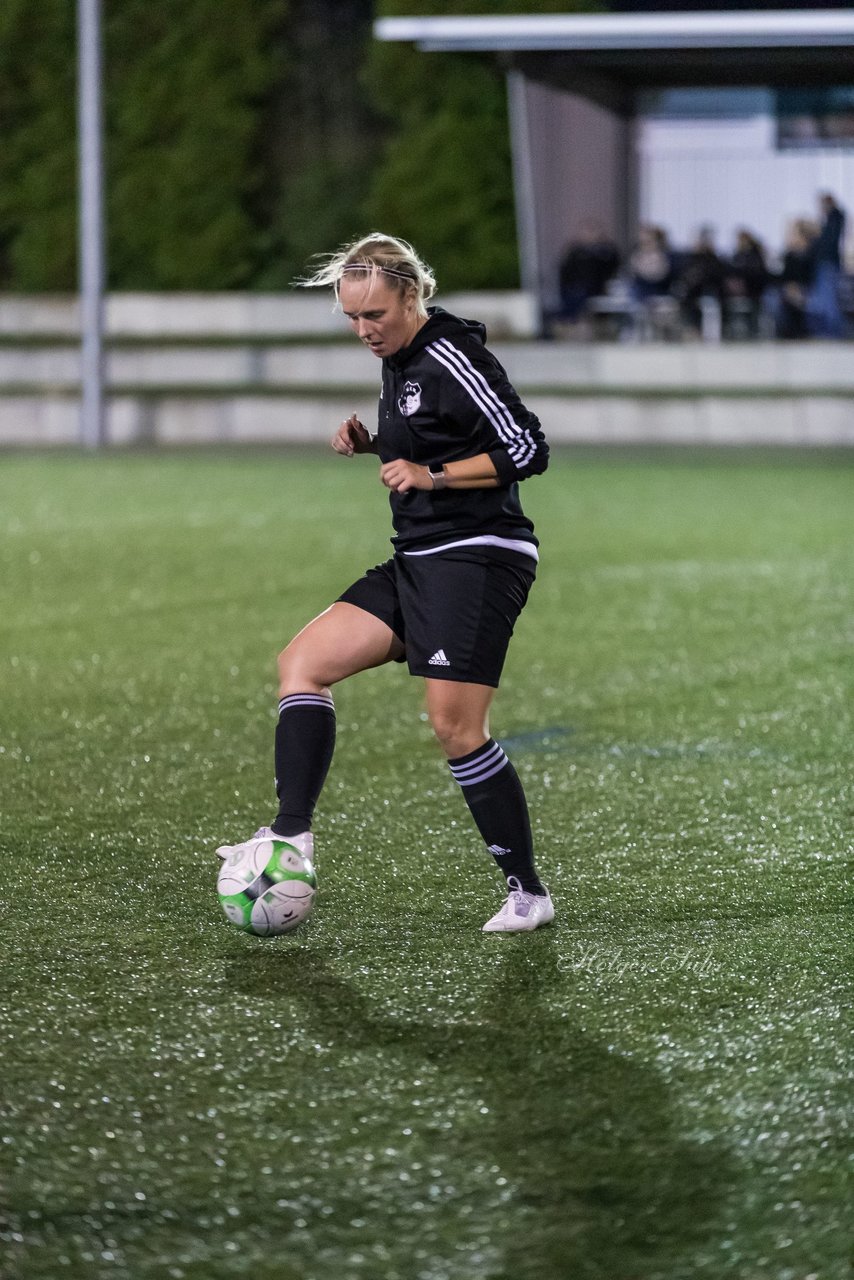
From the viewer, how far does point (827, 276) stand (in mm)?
23062

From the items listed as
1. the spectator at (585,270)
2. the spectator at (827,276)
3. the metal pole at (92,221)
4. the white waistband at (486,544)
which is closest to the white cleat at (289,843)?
the white waistband at (486,544)

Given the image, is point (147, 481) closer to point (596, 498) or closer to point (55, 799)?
point (596, 498)

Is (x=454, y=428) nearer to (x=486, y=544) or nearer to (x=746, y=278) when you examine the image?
(x=486, y=544)

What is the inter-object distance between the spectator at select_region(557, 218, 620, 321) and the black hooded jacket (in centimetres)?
2001

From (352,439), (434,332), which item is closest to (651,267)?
(352,439)

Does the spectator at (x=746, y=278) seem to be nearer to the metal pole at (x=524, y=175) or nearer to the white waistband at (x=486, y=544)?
the metal pole at (x=524, y=175)

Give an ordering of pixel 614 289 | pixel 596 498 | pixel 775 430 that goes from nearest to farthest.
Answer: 1. pixel 596 498
2. pixel 775 430
3. pixel 614 289

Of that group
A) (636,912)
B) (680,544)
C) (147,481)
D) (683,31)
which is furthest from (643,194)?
(636,912)

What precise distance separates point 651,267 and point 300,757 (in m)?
19.7

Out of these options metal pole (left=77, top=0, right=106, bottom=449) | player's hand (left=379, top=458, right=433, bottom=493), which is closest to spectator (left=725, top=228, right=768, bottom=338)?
metal pole (left=77, top=0, right=106, bottom=449)

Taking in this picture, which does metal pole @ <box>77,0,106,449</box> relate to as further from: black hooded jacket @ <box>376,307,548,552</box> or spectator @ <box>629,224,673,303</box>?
black hooded jacket @ <box>376,307,548,552</box>

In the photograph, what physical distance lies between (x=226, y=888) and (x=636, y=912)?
102 cm

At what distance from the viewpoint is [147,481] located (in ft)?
55.6

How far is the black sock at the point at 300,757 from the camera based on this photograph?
14.0ft
